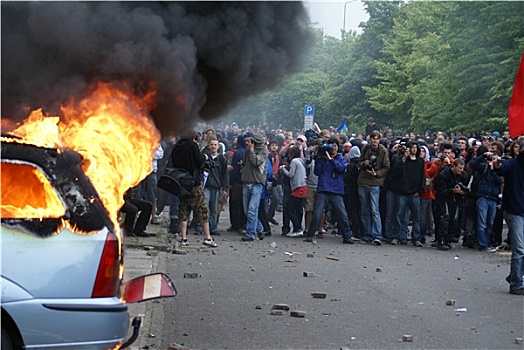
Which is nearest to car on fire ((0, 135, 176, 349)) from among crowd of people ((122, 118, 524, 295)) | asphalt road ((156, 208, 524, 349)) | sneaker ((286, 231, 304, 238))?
asphalt road ((156, 208, 524, 349))

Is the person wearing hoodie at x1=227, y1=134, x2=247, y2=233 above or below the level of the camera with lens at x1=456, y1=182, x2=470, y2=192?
below

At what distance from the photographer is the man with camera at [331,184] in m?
15.0

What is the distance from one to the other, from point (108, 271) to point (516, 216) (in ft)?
20.9

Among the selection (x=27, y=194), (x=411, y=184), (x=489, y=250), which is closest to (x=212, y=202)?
(x=411, y=184)

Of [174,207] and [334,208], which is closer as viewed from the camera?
[174,207]

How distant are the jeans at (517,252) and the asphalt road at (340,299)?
0.65 feet

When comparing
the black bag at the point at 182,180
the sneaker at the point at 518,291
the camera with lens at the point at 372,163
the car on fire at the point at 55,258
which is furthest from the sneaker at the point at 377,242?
the car on fire at the point at 55,258

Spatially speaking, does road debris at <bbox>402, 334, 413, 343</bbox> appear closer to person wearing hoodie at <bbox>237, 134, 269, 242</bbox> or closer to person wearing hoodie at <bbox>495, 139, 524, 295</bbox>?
person wearing hoodie at <bbox>495, 139, 524, 295</bbox>

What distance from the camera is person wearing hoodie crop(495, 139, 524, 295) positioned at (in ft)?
33.5

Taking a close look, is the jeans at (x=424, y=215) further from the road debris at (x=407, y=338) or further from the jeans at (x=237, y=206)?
the road debris at (x=407, y=338)

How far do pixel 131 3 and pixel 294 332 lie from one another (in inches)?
130

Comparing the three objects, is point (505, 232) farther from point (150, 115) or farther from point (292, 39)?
point (150, 115)

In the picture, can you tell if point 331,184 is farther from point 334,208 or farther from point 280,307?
point 280,307

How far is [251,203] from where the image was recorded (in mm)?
14875
